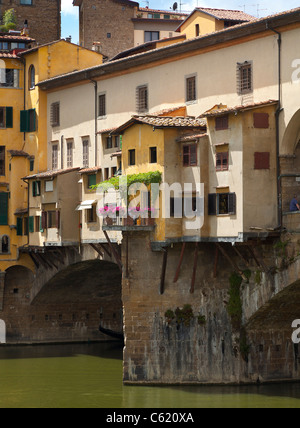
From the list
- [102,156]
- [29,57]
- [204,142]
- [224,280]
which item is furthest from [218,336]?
[29,57]

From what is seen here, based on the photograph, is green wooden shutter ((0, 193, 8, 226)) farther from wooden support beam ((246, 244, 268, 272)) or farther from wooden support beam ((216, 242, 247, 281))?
wooden support beam ((246, 244, 268, 272))

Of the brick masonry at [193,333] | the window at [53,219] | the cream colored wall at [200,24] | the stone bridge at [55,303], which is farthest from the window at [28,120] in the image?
the brick masonry at [193,333]

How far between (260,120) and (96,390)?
13.2 meters

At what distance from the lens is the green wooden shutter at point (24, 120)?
65.6m

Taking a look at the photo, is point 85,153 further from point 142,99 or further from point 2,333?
point 2,333

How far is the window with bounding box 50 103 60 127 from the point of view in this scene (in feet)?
207

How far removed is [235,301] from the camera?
4841 cm

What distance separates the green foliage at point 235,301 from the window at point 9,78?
2280 cm

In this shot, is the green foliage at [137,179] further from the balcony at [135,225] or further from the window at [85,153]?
the window at [85,153]

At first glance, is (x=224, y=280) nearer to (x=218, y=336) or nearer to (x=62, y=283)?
(x=218, y=336)

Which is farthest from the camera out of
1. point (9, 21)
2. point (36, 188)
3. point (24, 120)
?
point (9, 21)

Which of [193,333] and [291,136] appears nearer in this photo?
[291,136]

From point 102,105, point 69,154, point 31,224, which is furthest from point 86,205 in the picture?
point 31,224

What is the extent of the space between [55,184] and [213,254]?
13741mm
